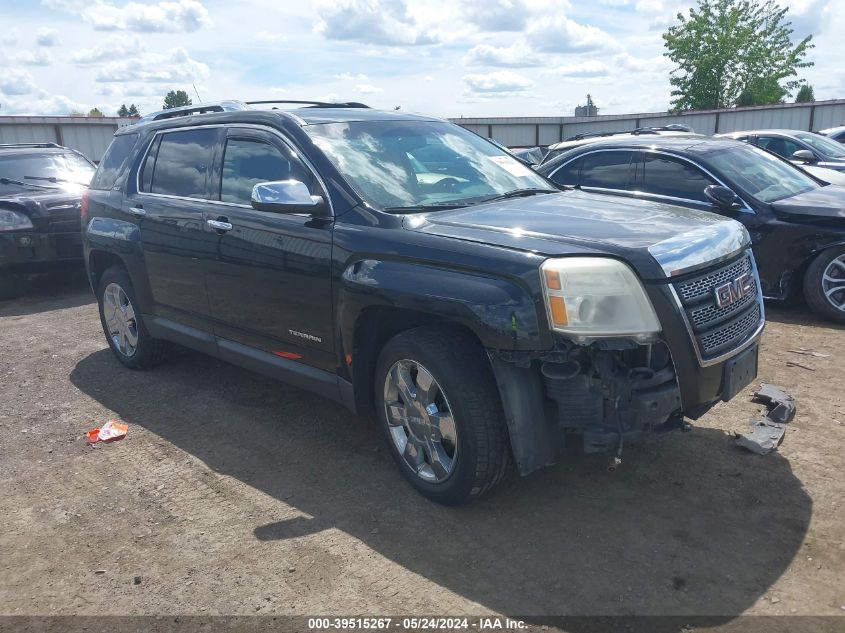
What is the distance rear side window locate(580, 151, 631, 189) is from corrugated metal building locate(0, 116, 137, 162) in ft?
60.0

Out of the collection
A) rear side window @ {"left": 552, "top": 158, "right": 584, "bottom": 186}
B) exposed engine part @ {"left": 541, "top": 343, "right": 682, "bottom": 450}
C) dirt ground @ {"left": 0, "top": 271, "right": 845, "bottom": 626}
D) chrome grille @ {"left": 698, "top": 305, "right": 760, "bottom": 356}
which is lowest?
dirt ground @ {"left": 0, "top": 271, "right": 845, "bottom": 626}

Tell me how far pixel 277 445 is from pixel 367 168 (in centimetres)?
175

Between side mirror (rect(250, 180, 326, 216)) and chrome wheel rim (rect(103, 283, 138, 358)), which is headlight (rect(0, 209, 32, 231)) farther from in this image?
side mirror (rect(250, 180, 326, 216))

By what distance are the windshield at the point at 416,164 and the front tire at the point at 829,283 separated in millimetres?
3193

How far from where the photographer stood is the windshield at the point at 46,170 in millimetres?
9680

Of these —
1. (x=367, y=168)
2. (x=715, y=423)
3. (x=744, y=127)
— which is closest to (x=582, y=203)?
(x=367, y=168)

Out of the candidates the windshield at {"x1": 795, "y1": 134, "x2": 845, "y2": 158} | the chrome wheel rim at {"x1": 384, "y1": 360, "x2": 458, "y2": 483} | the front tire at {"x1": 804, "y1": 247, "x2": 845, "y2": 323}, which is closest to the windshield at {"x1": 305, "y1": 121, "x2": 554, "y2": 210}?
the chrome wheel rim at {"x1": 384, "y1": 360, "x2": 458, "y2": 483}

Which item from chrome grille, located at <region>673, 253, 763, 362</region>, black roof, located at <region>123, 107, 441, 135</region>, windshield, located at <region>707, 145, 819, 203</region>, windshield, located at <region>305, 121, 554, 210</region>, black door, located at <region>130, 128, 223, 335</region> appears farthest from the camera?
windshield, located at <region>707, 145, 819, 203</region>

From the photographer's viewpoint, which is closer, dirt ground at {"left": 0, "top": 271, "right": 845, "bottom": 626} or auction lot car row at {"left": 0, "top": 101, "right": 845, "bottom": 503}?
dirt ground at {"left": 0, "top": 271, "right": 845, "bottom": 626}

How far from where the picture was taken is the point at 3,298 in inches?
372

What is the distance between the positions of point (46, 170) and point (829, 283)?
9.48m

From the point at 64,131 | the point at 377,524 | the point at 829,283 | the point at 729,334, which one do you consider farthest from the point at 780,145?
the point at 64,131

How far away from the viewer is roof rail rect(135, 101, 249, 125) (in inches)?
208

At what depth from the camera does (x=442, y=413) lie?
11.5 ft
